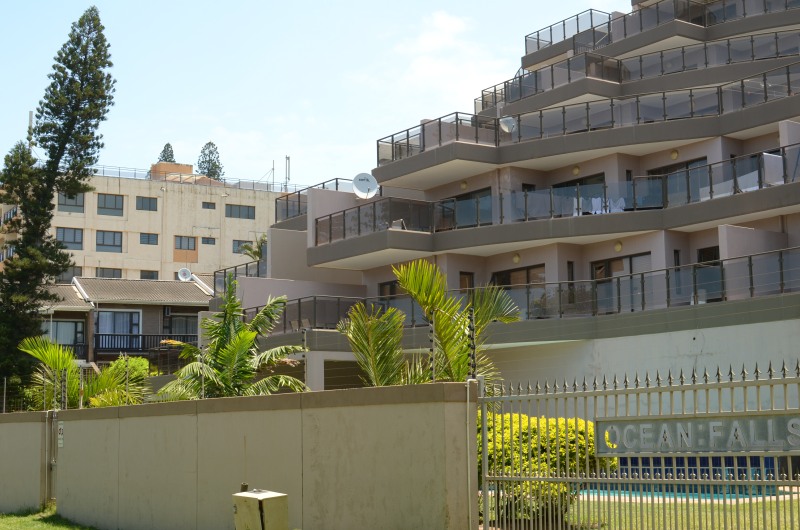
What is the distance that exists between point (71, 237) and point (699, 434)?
68.6 metres

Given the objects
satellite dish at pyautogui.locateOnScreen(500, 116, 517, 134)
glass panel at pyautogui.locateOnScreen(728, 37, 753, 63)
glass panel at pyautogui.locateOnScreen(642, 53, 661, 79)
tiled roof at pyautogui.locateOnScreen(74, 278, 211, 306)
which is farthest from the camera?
tiled roof at pyautogui.locateOnScreen(74, 278, 211, 306)

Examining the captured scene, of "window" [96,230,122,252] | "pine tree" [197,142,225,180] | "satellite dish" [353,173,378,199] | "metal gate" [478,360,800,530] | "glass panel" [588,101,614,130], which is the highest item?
"pine tree" [197,142,225,180]

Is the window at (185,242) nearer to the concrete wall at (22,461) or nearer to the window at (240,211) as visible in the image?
the window at (240,211)

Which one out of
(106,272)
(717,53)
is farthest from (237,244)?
(717,53)

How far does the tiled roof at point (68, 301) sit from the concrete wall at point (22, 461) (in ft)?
109

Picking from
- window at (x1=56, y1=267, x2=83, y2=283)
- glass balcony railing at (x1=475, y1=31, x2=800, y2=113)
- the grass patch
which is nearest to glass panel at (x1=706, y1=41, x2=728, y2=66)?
glass balcony railing at (x1=475, y1=31, x2=800, y2=113)

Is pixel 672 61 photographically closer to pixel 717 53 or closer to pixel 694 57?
pixel 694 57

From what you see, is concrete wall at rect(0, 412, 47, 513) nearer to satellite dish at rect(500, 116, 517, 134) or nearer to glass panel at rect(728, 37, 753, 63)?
satellite dish at rect(500, 116, 517, 134)

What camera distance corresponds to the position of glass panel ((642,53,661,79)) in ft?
125

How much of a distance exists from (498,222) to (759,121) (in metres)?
8.18

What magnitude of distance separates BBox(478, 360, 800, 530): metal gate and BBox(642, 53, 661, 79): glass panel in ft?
95.3

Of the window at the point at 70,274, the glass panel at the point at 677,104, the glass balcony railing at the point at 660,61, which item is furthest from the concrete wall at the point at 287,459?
the window at the point at 70,274

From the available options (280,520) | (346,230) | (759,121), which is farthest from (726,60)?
(280,520)

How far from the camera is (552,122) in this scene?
114ft
